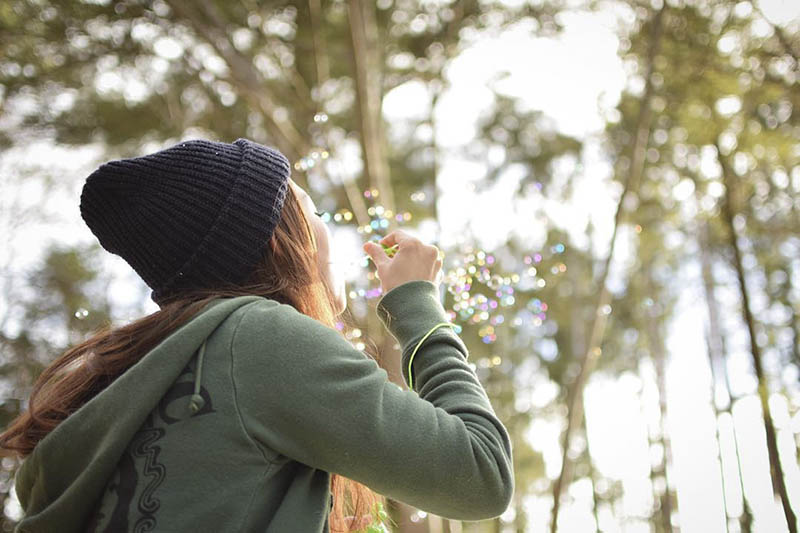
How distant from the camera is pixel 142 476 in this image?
0.89m

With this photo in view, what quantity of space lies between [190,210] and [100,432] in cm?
30

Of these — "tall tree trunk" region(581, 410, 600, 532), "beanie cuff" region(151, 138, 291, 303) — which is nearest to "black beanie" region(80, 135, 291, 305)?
"beanie cuff" region(151, 138, 291, 303)

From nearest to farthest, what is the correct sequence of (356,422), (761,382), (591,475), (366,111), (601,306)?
(356,422)
(601,306)
(366,111)
(761,382)
(591,475)

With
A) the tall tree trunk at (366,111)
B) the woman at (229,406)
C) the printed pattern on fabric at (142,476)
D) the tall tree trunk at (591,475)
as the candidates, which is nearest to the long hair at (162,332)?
the woman at (229,406)

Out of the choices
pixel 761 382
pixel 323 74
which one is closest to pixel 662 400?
pixel 761 382

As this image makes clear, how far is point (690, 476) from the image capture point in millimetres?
9180

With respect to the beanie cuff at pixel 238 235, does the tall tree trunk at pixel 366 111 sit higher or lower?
higher

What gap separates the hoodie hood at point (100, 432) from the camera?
2.92 ft

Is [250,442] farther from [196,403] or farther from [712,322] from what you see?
[712,322]

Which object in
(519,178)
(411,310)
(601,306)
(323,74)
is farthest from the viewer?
(519,178)

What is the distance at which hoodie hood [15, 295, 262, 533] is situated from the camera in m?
0.89

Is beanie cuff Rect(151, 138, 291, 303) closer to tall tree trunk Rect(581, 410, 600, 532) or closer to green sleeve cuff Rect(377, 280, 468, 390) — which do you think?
green sleeve cuff Rect(377, 280, 468, 390)

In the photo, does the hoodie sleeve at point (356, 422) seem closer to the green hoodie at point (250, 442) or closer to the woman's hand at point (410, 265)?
the green hoodie at point (250, 442)

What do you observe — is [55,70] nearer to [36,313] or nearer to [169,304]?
[36,313]
